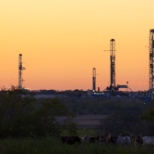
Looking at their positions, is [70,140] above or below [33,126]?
below

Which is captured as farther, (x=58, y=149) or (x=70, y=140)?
(x=70, y=140)

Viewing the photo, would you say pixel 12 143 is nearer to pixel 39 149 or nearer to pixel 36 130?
pixel 39 149

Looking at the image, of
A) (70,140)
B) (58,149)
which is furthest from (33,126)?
(58,149)

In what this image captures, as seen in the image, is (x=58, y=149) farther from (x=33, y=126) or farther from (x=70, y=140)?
(x=33, y=126)

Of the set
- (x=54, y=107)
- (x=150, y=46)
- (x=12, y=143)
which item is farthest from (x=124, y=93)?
(x=12, y=143)

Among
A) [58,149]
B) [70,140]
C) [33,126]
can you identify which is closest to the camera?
[58,149]

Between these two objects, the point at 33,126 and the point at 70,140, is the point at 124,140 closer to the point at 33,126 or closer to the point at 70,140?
the point at 70,140

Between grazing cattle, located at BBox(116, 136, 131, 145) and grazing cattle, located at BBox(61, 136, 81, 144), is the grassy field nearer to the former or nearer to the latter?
grazing cattle, located at BBox(61, 136, 81, 144)

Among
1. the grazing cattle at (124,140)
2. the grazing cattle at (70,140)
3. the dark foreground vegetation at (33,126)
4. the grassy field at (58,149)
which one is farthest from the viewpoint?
the grazing cattle at (124,140)

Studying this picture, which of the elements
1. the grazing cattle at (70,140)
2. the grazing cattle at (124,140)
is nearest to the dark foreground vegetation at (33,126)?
the grazing cattle at (70,140)

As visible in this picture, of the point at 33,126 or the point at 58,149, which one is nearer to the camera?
the point at 58,149

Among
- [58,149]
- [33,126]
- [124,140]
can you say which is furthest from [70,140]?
[58,149]

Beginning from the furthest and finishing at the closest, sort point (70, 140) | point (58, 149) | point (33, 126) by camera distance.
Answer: point (33, 126)
point (70, 140)
point (58, 149)

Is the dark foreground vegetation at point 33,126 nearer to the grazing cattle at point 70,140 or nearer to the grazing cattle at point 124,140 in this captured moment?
the grazing cattle at point 70,140
